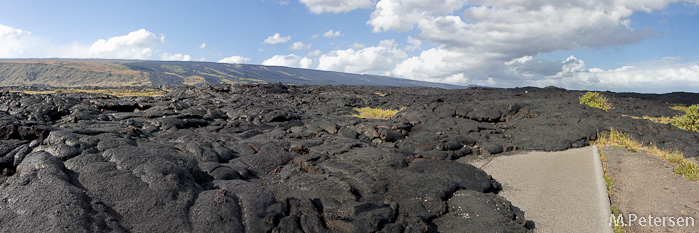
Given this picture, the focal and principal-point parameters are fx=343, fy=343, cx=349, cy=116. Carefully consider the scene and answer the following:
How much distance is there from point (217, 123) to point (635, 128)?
23.7 meters

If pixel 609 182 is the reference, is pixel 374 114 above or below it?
below

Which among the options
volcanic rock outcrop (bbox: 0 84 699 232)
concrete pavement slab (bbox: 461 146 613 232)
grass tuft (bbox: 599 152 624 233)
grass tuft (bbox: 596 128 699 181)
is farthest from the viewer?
grass tuft (bbox: 596 128 699 181)

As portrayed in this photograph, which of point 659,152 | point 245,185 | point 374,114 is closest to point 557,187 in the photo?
point 659,152

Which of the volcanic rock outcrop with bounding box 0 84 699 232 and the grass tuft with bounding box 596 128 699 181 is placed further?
the grass tuft with bounding box 596 128 699 181

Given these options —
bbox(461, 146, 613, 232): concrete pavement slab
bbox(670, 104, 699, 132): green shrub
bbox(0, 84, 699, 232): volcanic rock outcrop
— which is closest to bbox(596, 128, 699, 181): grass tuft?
bbox(0, 84, 699, 232): volcanic rock outcrop

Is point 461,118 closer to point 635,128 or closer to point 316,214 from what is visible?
point 635,128

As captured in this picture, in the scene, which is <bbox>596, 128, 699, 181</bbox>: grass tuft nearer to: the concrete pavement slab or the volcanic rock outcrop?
the volcanic rock outcrop

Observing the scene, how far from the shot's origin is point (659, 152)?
1314cm

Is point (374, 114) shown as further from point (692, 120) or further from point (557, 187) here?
point (557, 187)

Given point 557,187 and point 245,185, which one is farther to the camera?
point 557,187

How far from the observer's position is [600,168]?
A: 11.6 m

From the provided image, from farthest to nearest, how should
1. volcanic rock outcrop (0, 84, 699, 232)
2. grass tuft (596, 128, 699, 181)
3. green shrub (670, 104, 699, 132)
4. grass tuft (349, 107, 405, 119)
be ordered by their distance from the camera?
grass tuft (349, 107, 405, 119)
green shrub (670, 104, 699, 132)
grass tuft (596, 128, 699, 181)
volcanic rock outcrop (0, 84, 699, 232)

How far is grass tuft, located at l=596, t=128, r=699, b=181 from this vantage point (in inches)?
403

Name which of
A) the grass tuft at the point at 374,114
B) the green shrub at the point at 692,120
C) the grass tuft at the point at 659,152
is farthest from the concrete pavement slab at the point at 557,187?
the grass tuft at the point at 374,114
